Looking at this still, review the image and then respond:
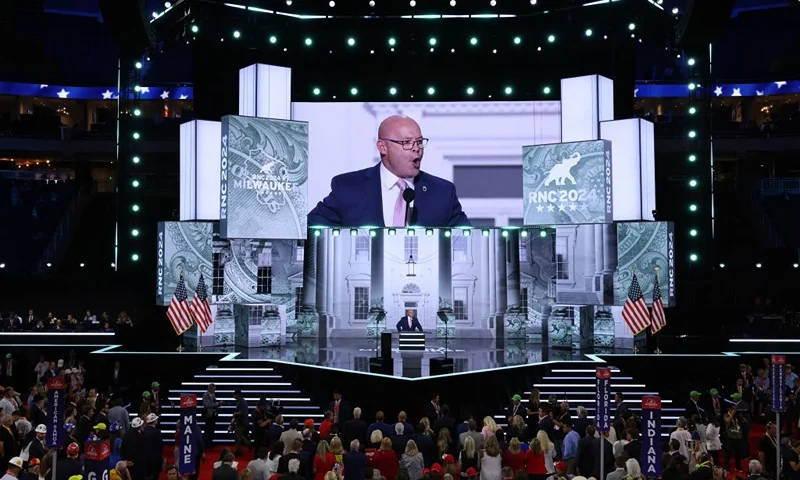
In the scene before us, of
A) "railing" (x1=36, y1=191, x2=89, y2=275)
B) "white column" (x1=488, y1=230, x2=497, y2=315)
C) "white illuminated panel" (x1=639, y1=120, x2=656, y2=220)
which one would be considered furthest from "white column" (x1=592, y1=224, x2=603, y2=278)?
"railing" (x1=36, y1=191, x2=89, y2=275)

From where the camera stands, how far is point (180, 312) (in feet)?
89.8

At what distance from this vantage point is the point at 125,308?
37.1m

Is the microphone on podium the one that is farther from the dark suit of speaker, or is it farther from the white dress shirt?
the dark suit of speaker

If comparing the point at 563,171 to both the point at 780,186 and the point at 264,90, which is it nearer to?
the point at 264,90

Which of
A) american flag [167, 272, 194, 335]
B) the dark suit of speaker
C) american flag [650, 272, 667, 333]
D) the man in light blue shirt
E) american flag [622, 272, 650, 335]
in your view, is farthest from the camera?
the dark suit of speaker

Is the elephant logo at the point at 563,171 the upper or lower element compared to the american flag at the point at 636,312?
upper

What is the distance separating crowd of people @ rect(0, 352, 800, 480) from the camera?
41.9ft

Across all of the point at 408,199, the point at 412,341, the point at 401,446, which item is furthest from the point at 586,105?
the point at 401,446

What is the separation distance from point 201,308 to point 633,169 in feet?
46.5

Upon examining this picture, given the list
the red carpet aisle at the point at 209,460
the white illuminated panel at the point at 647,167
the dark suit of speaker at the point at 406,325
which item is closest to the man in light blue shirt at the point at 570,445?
the red carpet aisle at the point at 209,460

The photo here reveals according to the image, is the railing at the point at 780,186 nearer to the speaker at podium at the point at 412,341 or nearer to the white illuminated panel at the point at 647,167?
the white illuminated panel at the point at 647,167

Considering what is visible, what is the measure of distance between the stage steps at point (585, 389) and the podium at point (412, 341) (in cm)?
313

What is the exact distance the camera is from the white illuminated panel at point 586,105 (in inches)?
1241

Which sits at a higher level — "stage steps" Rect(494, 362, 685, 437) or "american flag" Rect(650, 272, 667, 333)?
"american flag" Rect(650, 272, 667, 333)
